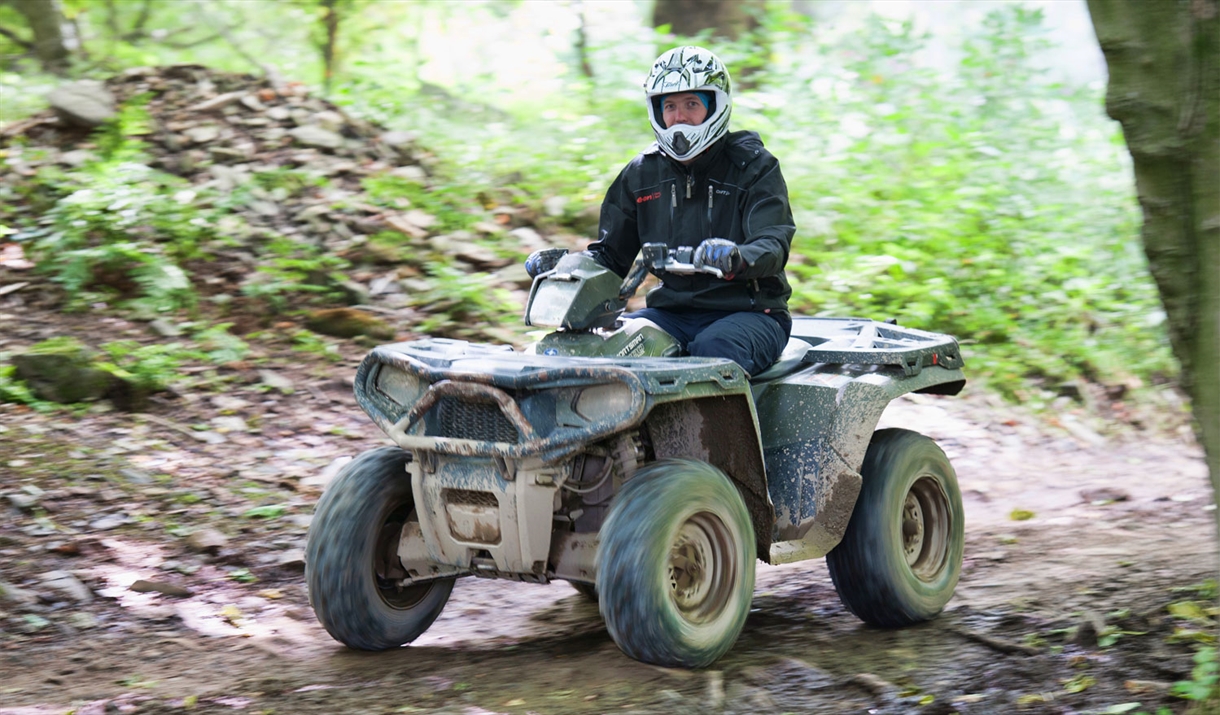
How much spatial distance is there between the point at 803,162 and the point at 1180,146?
27.1ft

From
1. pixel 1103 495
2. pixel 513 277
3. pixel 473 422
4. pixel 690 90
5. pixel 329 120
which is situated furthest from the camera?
pixel 329 120

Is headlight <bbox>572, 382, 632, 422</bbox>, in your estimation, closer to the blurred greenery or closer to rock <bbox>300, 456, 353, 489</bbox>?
rock <bbox>300, 456, 353, 489</bbox>

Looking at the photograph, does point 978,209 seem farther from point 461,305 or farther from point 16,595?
point 16,595

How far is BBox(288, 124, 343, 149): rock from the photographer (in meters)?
11.2

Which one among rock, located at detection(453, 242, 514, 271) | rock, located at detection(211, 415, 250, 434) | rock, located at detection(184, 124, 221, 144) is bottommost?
rock, located at detection(211, 415, 250, 434)

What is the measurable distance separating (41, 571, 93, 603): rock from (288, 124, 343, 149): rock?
646 cm

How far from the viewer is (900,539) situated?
4.99 meters

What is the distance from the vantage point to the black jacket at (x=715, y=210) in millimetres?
4879

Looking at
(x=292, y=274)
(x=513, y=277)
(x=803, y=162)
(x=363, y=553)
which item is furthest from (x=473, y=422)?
(x=803, y=162)

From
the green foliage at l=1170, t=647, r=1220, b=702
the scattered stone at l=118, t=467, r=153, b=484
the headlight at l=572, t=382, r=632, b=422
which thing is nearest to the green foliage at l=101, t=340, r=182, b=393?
the scattered stone at l=118, t=467, r=153, b=484

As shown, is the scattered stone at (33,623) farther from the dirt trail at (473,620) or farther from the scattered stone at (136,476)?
the scattered stone at (136,476)

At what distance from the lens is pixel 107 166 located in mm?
9719

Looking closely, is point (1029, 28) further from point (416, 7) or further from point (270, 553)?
point (270, 553)

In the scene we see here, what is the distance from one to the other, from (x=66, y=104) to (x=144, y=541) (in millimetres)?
5931
